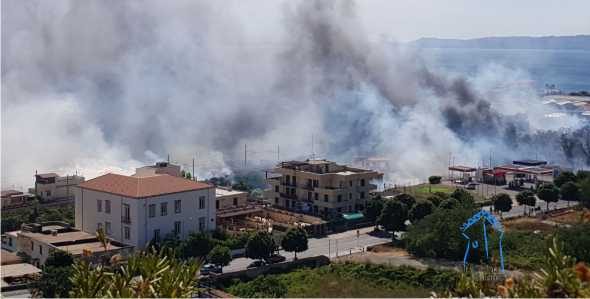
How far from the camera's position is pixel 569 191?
21.1 metres

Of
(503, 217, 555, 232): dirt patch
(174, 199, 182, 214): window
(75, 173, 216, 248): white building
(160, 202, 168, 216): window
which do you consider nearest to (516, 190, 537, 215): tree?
(503, 217, 555, 232): dirt patch

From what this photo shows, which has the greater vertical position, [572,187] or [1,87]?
[1,87]

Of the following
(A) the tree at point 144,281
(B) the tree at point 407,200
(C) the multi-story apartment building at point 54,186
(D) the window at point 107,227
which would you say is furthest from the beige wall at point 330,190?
(A) the tree at point 144,281

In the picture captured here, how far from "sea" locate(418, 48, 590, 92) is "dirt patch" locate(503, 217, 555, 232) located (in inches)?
1585

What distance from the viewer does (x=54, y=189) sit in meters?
19.8

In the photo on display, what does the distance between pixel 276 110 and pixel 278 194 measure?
1600 centimetres

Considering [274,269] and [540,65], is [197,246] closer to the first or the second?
[274,269]

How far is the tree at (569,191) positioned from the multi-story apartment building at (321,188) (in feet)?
16.4

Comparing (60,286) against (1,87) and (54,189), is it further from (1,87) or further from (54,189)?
(1,87)

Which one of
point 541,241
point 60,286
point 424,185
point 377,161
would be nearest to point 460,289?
point 60,286

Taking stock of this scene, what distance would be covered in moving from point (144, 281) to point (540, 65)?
96727mm

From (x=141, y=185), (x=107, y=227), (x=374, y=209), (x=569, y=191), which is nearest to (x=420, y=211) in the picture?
(x=374, y=209)

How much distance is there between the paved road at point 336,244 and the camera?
603 inches

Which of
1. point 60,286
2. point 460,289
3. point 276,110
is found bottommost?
point 60,286
